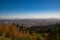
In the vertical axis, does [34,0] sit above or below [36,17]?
above

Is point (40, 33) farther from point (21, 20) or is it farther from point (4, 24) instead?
point (4, 24)

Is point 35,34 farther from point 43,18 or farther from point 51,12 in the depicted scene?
point 51,12

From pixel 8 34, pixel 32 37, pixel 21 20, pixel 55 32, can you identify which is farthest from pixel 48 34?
pixel 8 34

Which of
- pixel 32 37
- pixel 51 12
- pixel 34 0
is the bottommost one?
pixel 32 37

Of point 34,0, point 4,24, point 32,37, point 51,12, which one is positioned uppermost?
point 34,0

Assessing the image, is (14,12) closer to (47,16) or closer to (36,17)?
(36,17)

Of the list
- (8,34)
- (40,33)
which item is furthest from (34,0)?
(8,34)

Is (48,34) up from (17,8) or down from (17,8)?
down
